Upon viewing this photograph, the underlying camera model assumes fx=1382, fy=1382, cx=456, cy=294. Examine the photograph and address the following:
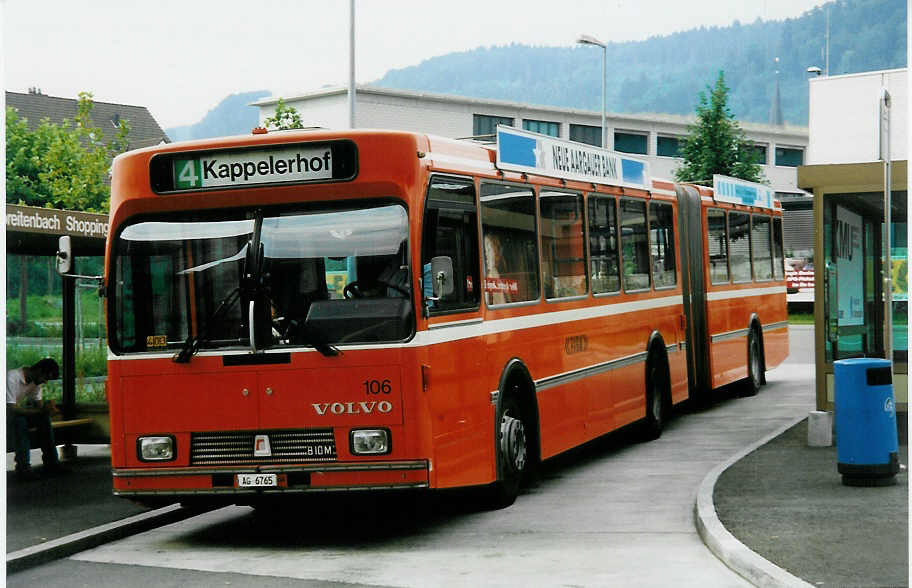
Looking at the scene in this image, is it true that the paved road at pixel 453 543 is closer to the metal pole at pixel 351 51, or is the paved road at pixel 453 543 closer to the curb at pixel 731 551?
the curb at pixel 731 551

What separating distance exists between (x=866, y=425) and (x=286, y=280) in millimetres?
4708

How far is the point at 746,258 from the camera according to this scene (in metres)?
21.2

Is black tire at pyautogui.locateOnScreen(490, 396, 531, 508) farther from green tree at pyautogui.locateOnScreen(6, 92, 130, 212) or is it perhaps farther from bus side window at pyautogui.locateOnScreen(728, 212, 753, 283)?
green tree at pyautogui.locateOnScreen(6, 92, 130, 212)

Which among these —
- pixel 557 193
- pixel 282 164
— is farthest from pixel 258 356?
pixel 557 193

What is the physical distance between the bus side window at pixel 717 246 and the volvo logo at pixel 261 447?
10.9m

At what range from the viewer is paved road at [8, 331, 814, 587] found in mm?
8445

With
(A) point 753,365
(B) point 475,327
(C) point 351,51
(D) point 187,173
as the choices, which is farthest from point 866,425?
(C) point 351,51

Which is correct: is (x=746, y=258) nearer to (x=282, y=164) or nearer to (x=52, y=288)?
(x=52, y=288)

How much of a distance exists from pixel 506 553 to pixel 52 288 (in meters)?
7.50

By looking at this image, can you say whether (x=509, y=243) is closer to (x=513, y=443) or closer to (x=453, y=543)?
(x=513, y=443)

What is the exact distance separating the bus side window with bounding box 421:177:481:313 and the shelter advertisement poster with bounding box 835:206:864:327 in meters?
5.96

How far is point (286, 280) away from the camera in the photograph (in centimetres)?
954

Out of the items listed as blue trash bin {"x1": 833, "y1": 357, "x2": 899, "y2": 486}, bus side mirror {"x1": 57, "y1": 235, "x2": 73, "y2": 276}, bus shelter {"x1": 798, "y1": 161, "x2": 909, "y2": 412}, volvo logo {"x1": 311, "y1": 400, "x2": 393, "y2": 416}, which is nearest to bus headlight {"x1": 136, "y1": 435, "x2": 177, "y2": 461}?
volvo logo {"x1": 311, "y1": 400, "x2": 393, "y2": 416}

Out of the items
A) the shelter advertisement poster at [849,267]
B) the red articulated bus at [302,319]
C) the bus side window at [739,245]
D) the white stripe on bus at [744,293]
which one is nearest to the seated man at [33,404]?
the red articulated bus at [302,319]
